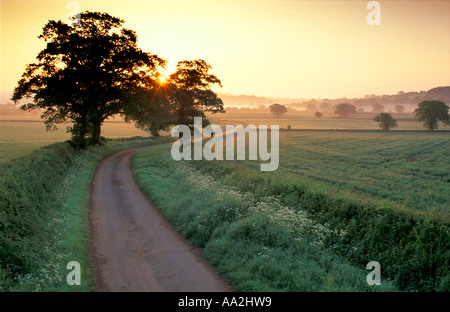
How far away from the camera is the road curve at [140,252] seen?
10.9 meters

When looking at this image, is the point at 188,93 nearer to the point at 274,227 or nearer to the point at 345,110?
the point at 274,227

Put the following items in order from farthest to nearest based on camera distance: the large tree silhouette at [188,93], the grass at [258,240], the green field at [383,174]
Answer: the large tree silhouette at [188,93]
the green field at [383,174]
the grass at [258,240]

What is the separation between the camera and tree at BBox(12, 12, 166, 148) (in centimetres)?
3681

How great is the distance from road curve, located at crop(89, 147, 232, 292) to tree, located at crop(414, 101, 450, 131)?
9468 cm

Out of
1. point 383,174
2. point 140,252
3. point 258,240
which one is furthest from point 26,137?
point 383,174

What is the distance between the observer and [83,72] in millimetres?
38125

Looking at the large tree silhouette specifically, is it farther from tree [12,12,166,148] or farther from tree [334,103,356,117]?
tree [334,103,356,117]

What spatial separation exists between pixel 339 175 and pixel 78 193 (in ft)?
76.3

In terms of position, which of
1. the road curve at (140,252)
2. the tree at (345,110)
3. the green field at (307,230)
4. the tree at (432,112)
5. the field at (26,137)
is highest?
the tree at (345,110)

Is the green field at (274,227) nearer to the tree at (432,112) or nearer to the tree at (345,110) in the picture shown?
the tree at (432,112)

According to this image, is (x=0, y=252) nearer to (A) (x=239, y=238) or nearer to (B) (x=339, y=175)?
(A) (x=239, y=238)

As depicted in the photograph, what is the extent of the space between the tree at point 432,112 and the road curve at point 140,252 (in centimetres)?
9468

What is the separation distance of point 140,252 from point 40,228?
480 centimetres

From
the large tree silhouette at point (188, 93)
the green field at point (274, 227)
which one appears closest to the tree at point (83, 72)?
the large tree silhouette at point (188, 93)
